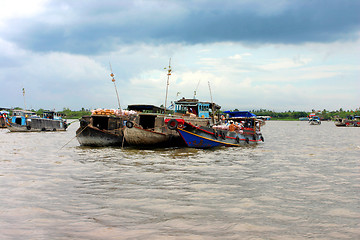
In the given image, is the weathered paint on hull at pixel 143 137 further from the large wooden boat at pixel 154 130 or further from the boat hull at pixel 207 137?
the boat hull at pixel 207 137

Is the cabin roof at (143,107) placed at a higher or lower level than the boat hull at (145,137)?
higher

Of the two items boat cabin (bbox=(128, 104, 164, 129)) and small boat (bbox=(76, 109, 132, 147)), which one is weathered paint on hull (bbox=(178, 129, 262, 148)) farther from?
small boat (bbox=(76, 109, 132, 147))

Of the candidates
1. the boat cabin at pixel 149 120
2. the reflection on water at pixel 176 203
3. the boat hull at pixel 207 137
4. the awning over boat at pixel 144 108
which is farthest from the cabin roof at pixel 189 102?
the reflection on water at pixel 176 203

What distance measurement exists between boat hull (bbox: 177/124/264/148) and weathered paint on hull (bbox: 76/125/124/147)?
5487 millimetres

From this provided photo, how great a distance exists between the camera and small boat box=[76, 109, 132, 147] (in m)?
20.1

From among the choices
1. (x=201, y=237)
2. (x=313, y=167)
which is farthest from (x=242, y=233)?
(x=313, y=167)

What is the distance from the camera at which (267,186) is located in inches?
335

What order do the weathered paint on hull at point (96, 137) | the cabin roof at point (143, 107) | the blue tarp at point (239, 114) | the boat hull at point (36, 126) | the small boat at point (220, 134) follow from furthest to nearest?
1. the boat hull at point (36, 126)
2. the cabin roof at point (143, 107)
3. the blue tarp at point (239, 114)
4. the weathered paint on hull at point (96, 137)
5. the small boat at point (220, 134)

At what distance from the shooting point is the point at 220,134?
1973 centimetres

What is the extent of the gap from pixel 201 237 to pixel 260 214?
1762 mm

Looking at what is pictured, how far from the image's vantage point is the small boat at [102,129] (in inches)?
793

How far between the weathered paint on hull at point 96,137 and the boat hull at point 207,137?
5487mm

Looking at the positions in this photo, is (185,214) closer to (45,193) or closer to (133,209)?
(133,209)

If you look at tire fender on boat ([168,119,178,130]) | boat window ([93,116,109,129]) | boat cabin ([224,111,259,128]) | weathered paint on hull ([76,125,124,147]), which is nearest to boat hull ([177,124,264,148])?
tire fender on boat ([168,119,178,130])
